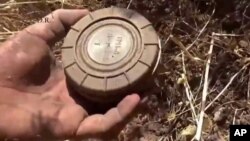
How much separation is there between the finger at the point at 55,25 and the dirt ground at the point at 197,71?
432mm

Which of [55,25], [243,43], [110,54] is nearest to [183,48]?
[243,43]

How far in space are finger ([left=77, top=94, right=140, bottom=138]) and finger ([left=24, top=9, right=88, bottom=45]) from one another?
0.52 metres

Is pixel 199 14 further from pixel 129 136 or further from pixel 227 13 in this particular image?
pixel 129 136

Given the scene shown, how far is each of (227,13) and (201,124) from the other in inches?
30.1

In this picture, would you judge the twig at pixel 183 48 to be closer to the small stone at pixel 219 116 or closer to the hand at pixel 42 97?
the small stone at pixel 219 116

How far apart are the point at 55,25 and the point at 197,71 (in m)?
0.84

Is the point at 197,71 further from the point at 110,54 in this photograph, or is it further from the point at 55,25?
the point at 55,25

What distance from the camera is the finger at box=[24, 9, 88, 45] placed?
240cm

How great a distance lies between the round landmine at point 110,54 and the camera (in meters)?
2.18

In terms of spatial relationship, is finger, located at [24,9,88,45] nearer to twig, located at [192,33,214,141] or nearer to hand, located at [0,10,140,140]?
hand, located at [0,10,140,140]

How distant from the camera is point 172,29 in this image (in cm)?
284

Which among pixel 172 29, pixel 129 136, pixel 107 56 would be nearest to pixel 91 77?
pixel 107 56

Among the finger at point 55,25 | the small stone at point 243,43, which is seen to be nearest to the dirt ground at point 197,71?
the small stone at point 243,43

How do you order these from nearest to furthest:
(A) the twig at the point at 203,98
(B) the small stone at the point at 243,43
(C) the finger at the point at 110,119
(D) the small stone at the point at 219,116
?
(C) the finger at the point at 110,119
(A) the twig at the point at 203,98
(D) the small stone at the point at 219,116
(B) the small stone at the point at 243,43
